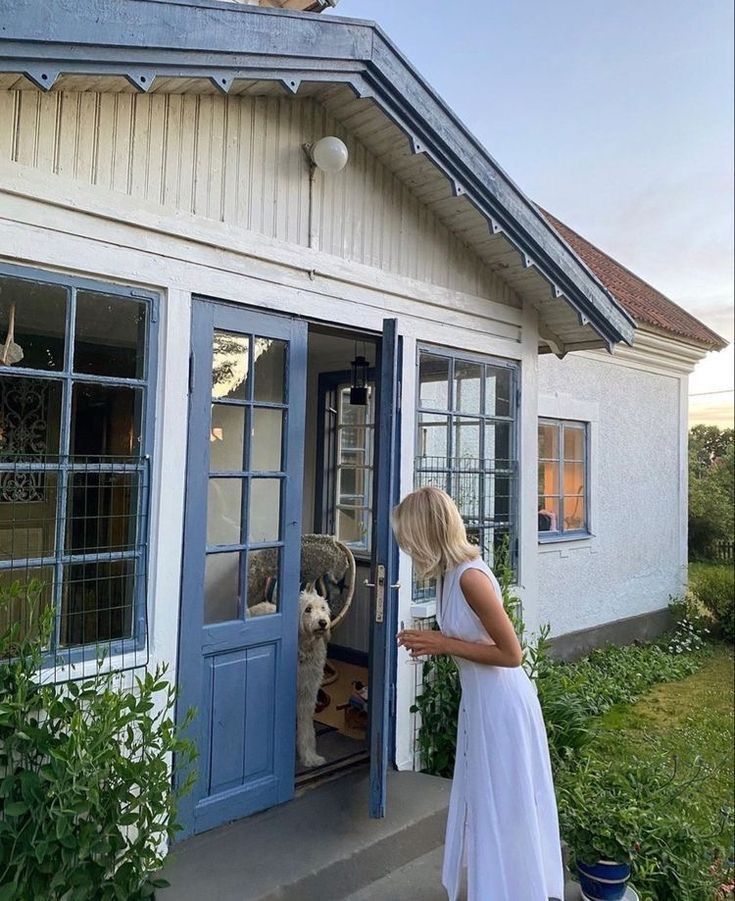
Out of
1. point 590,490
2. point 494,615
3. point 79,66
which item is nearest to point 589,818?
point 494,615

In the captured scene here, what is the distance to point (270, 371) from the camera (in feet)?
12.0

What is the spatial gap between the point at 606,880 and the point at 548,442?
5308 millimetres

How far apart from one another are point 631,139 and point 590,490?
631 centimetres

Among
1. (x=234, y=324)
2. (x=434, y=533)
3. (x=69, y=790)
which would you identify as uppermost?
(x=234, y=324)

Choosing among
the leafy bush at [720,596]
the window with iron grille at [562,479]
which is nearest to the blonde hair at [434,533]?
the window with iron grille at [562,479]

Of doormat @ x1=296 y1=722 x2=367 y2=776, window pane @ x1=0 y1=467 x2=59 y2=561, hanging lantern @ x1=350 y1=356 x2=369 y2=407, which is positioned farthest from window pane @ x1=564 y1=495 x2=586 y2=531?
window pane @ x1=0 y1=467 x2=59 y2=561

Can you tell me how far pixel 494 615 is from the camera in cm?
255

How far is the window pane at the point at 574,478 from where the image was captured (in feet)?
26.7

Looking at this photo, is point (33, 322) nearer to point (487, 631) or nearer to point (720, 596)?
point (487, 631)

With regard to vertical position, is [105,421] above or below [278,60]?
below

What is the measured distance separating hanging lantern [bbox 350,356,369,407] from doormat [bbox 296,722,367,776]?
8.86 feet

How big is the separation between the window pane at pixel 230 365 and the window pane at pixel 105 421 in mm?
434

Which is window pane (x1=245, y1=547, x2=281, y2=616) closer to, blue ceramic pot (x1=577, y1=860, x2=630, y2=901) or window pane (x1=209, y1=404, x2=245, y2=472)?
window pane (x1=209, y1=404, x2=245, y2=472)

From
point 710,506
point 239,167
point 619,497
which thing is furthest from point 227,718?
point 710,506
